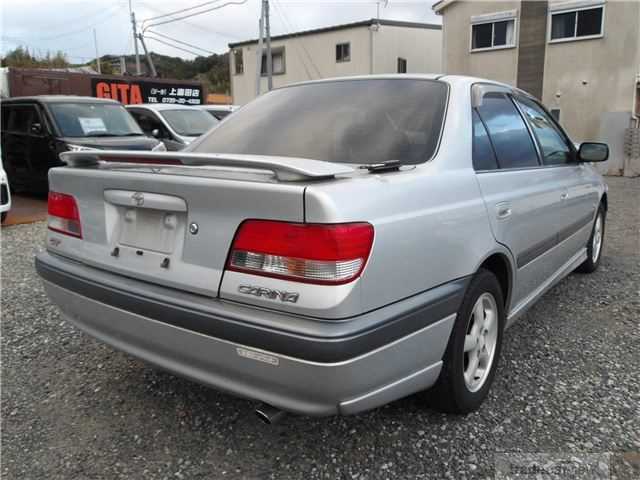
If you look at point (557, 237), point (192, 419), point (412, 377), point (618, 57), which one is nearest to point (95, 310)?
point (192, 419)

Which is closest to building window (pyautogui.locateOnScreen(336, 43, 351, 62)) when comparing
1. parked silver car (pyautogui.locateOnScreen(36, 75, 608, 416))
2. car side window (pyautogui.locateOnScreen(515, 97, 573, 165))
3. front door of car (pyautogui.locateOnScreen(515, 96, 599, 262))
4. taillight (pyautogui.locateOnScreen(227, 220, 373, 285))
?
front door of car (pyautogui.locateOnScreen(515, 96, 599, 262))

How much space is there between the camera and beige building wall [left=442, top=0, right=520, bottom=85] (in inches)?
728

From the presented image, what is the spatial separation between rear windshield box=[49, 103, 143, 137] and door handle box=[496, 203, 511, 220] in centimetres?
750

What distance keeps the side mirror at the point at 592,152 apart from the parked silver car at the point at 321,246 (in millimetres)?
1123

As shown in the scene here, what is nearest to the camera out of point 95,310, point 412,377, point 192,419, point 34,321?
point 412,377

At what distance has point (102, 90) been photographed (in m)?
15.8

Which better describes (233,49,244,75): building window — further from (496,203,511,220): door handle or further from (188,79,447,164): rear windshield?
(496,203,511,220): door handle

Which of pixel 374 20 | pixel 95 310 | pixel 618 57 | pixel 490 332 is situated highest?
pixel 374 20

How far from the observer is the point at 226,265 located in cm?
187

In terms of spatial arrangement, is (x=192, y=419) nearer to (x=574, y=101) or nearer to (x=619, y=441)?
(x=619, y=441)

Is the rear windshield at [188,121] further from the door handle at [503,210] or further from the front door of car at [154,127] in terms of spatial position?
the door handle at [503,210]

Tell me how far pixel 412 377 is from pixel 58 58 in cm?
5009

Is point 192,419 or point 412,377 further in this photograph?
point 192,419

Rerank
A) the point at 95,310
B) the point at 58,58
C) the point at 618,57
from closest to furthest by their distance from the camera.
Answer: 1. the point at 95,310
2. the point at 618,57
3. the point at 58,58
